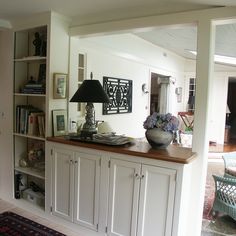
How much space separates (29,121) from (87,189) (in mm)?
1143

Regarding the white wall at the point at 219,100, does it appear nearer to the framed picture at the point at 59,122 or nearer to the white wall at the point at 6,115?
the framed picture at the point at 59,122

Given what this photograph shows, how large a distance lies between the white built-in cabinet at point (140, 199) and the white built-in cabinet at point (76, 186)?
208 millimetres

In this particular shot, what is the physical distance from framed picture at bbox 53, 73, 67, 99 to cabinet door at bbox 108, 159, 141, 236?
1027 millimetres

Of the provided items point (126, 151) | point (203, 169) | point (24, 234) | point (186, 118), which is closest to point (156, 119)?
point (126, 151)

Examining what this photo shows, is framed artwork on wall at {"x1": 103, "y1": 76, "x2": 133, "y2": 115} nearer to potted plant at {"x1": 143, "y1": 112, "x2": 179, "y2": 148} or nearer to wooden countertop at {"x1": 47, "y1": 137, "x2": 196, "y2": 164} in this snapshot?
wooden countertop at {"x1": 47, "y1": 137, "x2": 196, "y2": 164}

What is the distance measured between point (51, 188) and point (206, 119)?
185 centimetres

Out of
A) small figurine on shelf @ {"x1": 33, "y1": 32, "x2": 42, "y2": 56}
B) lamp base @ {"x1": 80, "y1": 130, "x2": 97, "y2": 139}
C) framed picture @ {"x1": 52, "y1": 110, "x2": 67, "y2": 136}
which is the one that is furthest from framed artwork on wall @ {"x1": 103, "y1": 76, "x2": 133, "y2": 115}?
lamp base @ {"x1": 80, "y1": 130, "x2": 97, "y2": 139}

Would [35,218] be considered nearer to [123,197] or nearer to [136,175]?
[123,197]

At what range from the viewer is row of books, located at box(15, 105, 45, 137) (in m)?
3.07

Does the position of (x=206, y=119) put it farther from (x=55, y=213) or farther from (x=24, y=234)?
(x=24, y=234)

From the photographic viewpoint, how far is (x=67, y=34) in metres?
3.01

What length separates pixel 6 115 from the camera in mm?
3379

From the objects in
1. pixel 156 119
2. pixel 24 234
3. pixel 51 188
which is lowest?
pixel 24 234

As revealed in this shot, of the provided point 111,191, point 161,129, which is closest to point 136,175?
point 111,191
